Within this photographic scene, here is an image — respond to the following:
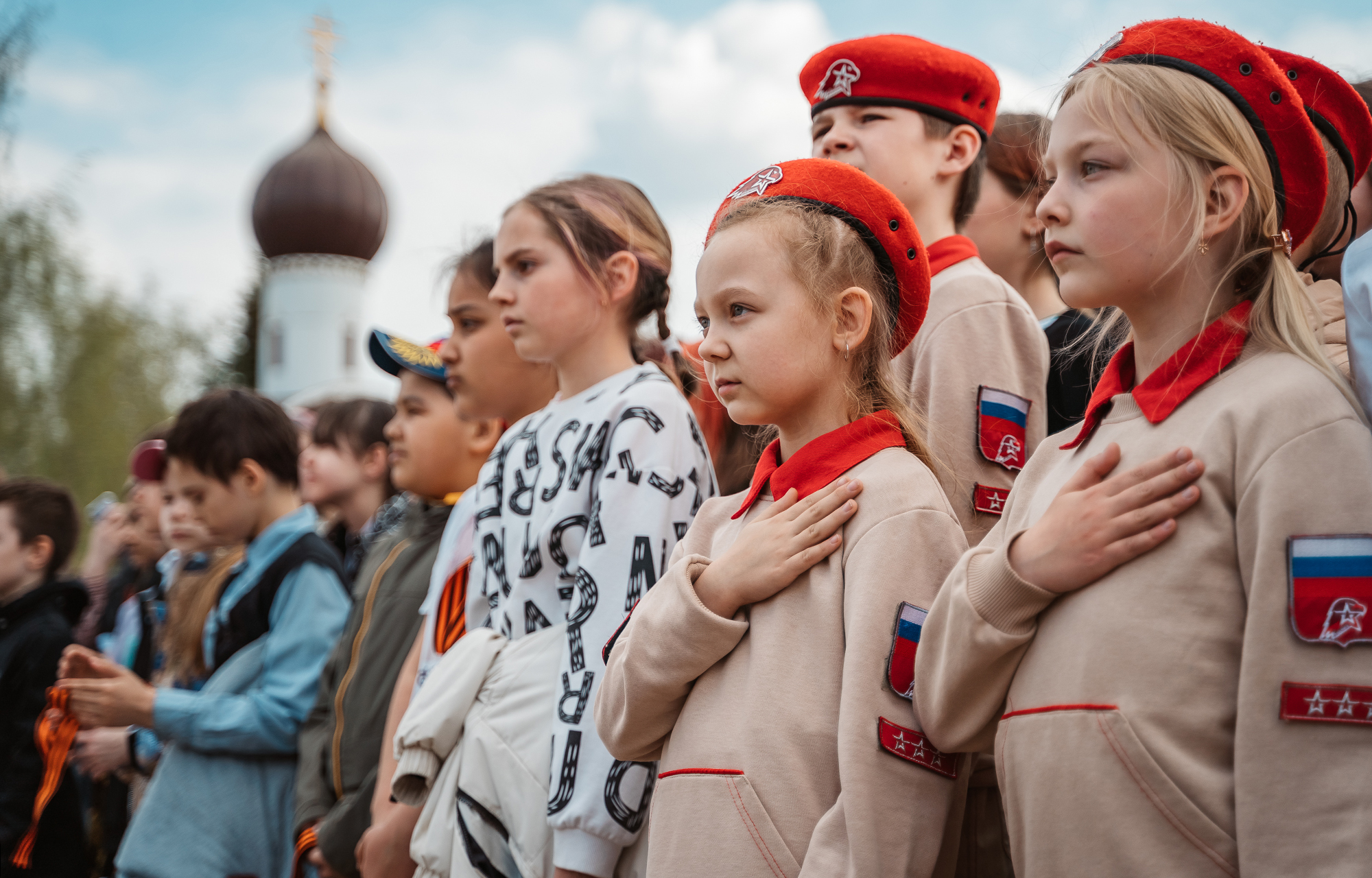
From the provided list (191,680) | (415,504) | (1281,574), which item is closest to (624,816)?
(1281,574)

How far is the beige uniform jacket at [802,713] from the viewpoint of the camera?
1710 millimetres

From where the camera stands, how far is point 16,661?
4602mm

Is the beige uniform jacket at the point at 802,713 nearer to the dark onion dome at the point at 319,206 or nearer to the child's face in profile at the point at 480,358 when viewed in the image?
the child's face in profile at the point at 480,358

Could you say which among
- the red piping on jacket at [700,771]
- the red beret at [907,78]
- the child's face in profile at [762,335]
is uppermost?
the red beret at [907,78]

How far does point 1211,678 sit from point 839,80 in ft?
5.79

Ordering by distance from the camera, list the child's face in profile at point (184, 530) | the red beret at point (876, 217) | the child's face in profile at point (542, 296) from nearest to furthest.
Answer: the red beret at point (876, 217) → the child's face in profile at point (542, 296) → the child's face in profile at point (184, 530)

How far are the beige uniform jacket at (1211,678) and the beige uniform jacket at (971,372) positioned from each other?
580mm

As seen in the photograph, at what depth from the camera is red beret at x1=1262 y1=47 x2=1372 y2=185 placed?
1766 mm

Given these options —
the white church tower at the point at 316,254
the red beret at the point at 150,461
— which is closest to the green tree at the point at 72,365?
the white church tower at the point at 316,254

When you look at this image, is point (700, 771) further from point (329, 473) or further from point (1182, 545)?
point (329, 473)

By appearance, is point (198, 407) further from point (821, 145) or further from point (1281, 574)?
point (1281, 574)

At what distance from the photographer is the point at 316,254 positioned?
32781 millimetres

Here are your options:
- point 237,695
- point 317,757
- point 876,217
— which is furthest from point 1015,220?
point 237,695

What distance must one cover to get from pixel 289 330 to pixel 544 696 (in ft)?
107
